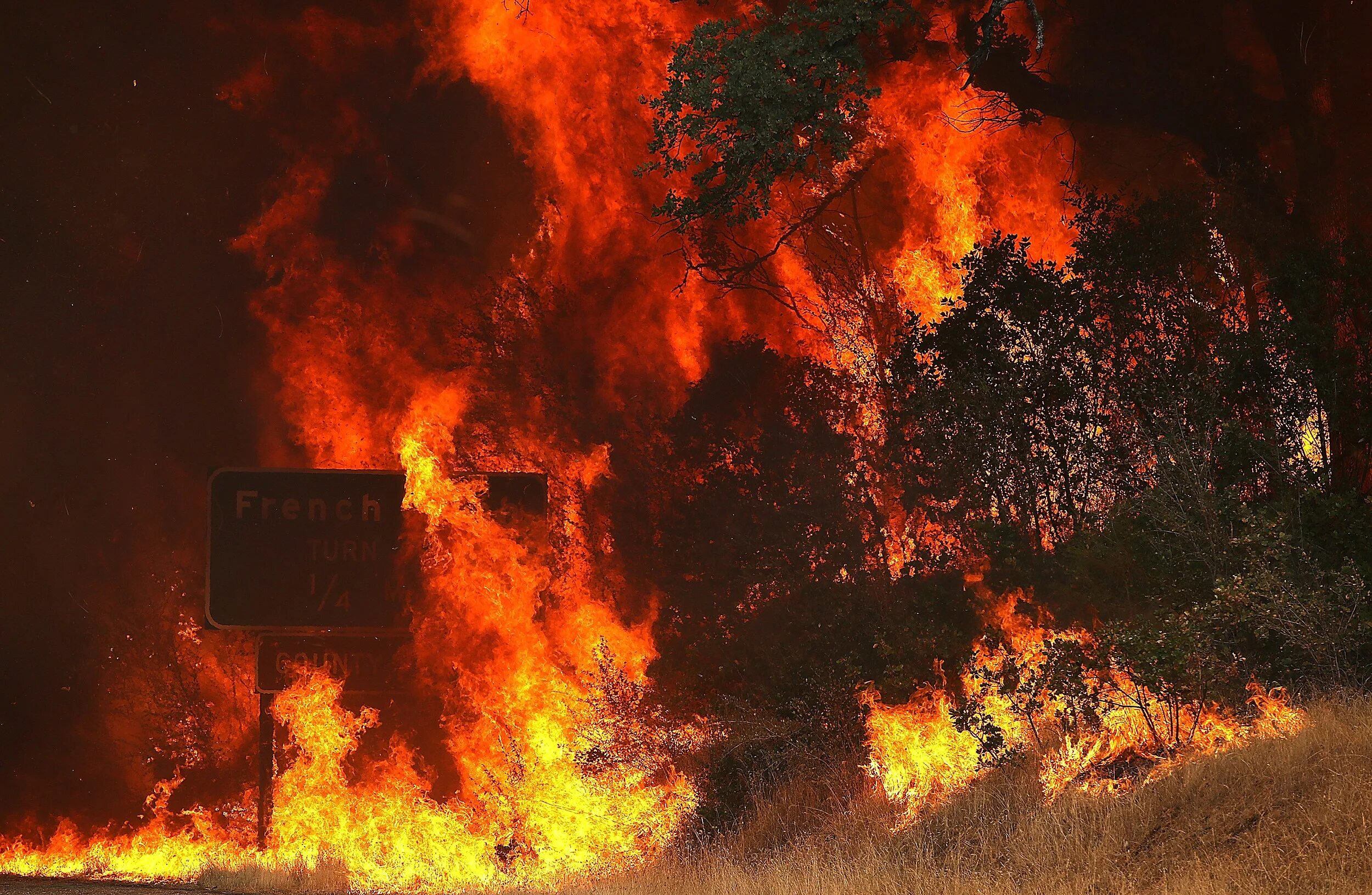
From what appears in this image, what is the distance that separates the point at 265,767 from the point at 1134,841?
9.01 m

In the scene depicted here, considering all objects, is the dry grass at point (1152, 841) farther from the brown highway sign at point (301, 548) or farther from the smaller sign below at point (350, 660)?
the smaller sign below at point (350, 660)

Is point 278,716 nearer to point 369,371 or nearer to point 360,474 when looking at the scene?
point 360,474

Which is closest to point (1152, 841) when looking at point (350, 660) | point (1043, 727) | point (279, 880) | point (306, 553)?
point (1043, 727)

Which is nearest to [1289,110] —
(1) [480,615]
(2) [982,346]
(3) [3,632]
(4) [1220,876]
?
(2) [982,346]

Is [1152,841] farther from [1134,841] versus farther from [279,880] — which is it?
[279,880]

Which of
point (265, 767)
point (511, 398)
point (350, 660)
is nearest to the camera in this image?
point (265, 767)

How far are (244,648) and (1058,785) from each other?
871cm

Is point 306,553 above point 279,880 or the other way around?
above

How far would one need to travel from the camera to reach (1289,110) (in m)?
11.8

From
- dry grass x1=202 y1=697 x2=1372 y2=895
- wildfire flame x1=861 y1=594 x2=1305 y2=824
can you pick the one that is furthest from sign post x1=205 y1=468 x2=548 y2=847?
wildfire flame x1=861 y1=594 x2=1305 y2=824

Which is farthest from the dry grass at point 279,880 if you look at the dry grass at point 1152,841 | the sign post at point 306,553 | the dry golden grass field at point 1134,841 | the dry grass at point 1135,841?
the dry grass at point 1152,841

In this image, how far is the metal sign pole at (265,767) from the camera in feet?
44.4

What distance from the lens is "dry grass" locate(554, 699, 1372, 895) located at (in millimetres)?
6797

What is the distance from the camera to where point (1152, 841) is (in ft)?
25.3
